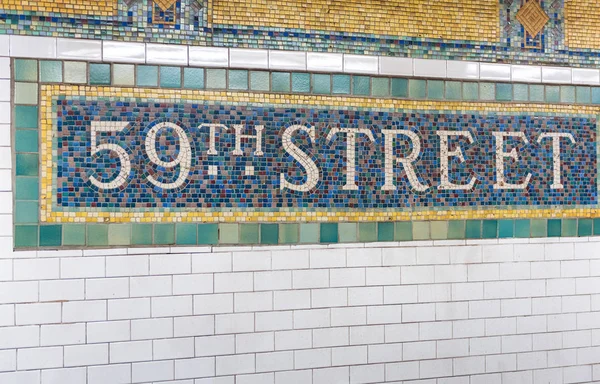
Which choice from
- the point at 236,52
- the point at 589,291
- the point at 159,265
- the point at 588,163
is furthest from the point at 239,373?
the point at 588,163

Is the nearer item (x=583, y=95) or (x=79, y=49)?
(x=79, y=49)

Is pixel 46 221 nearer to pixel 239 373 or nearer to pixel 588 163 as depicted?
pixel 239 373

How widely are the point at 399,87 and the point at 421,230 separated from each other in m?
0.82

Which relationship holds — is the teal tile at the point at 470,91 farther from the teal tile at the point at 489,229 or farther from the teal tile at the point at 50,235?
the teal tile at the point at 50,235

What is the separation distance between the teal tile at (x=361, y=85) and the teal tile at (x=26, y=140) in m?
1.66

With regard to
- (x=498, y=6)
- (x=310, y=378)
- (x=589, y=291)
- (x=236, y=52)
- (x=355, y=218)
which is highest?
(x=498, y=6)

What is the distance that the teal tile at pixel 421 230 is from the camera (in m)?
2.73

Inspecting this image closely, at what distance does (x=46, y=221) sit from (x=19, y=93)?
2.10 feet

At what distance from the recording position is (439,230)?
2.76 m

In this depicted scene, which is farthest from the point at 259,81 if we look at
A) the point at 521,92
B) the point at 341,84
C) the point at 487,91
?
the point at 521,92

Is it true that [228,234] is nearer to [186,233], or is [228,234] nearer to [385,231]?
[186,233]

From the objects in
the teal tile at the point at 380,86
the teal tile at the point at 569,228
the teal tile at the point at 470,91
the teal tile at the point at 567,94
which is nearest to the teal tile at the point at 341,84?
the teal tile at the point at 380,86

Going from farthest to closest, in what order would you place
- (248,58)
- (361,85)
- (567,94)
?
(567,94)
(361,85)
(248,58)

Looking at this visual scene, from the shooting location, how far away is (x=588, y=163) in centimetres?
291
